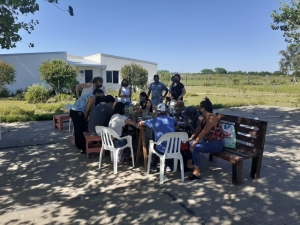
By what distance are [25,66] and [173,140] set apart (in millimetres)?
18639

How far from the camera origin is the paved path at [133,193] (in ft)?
9.48

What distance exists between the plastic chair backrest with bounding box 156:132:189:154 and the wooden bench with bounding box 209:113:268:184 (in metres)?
0.62

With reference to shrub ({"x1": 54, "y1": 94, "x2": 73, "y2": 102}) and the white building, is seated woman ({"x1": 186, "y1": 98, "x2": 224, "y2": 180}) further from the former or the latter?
the white building

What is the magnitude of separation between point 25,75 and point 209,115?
18.7 metres

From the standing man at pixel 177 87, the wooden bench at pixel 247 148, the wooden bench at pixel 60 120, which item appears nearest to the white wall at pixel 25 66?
the wooden bench at pixel 60 120

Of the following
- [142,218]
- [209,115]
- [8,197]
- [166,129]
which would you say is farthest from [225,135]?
[8,197]

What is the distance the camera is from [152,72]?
28797 millimetres

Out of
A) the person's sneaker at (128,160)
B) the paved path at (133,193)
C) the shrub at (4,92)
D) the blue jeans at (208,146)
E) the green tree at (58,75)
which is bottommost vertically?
the paved path at (133,193)

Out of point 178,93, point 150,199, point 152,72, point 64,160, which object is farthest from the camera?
point 152,72

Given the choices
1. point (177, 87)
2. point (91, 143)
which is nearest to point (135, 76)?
point (177, 87)

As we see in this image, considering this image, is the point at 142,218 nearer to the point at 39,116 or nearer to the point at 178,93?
the point at 178,93

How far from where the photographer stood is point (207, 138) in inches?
154

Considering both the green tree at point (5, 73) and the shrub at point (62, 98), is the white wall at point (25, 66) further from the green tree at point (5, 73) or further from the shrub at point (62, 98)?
the shrub at point (62, 98)

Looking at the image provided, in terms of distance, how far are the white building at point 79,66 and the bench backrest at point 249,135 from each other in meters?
17.4
